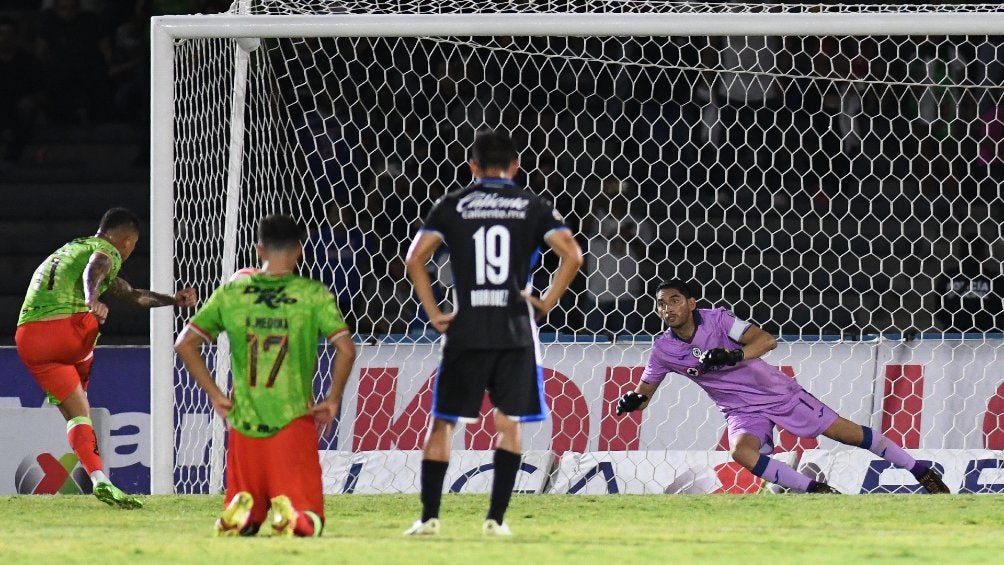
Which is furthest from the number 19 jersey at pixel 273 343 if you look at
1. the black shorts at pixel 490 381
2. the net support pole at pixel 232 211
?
the net support pole at pixel 232 211

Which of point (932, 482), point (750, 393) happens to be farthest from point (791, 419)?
point (932, 482)

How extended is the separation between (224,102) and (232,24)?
2.95 feet

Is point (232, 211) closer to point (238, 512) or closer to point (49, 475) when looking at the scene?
point (49, 475)

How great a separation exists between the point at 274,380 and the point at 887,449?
13.8 feet

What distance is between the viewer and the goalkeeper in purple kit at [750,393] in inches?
329

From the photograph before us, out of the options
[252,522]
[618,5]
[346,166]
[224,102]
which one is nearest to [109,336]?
[346,166]

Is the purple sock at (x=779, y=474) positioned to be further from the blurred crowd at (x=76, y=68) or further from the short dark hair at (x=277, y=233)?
the blurred crowd at (x=76, y=68)

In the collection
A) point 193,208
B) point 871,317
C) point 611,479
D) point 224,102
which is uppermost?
point 224,102

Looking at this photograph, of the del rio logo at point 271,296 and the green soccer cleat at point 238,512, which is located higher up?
the del rio logo at point 271,296

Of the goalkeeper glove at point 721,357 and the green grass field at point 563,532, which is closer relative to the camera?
the green grass field at point 563,532

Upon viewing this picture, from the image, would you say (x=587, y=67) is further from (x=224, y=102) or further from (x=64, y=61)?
(x=64, y=61)

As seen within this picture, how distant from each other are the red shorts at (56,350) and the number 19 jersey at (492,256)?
2.97 m

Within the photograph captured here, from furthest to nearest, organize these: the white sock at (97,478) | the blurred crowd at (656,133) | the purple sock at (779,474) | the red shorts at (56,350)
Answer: the blurred crowd at (656,133)
the purple sock at (779,474)
the red shorts at (56,350)
the white sock at (97,478)

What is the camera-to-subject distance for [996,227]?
1120cm
